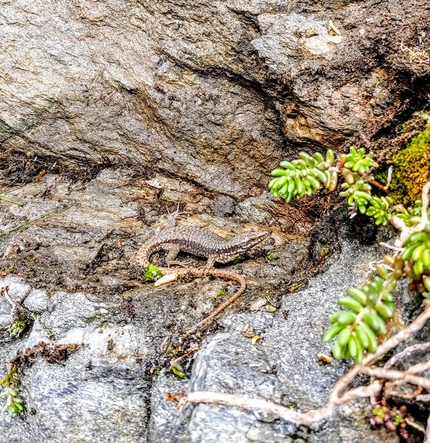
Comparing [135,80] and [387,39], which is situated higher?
[387,39]

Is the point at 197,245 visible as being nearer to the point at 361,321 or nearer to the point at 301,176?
the point at 301,176

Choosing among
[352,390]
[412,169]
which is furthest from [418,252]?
[412,169]

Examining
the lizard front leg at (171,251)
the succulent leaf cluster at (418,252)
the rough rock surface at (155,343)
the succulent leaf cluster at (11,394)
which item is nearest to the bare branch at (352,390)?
the succulent leaf cluster at (418,252)

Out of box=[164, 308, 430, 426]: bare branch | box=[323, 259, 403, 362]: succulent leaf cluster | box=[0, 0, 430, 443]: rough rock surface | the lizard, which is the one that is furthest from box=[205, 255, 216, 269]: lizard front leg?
box=[323, 259, 403, 362]: succulent leaf cluster

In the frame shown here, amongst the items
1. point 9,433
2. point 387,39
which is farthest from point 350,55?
point 9,433

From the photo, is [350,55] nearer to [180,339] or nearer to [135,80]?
[135,80]

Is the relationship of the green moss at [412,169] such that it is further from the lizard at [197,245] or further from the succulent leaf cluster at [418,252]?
the lizard at [197,245]
